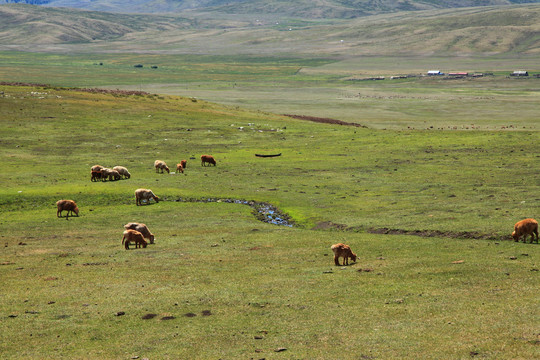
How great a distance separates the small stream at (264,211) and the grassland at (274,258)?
866 millimetres

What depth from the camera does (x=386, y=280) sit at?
24.8 meters

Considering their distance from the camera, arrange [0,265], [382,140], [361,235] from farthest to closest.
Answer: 1. [382,140]
2. [361,235]
3. [0,265]

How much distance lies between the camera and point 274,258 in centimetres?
2988

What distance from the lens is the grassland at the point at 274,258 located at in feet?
61.9

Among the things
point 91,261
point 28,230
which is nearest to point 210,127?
point 28,230

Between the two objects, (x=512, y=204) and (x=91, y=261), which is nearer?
(x=91, y=261)

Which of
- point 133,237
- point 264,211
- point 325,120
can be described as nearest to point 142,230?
point 133,237

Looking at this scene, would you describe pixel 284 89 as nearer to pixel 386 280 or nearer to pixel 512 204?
pixel 512 204


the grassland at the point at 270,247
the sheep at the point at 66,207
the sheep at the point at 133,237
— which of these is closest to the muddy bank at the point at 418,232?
the grassland at the point at 270,247

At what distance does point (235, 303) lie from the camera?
22453 mm

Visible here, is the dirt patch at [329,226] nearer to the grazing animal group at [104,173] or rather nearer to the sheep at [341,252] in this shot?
the sheep at [341,252]

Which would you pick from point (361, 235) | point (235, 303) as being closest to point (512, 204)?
point (361, 235)

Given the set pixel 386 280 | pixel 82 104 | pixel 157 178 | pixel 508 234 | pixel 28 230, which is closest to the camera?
pixel 386 280

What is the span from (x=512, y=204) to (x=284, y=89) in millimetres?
152732
